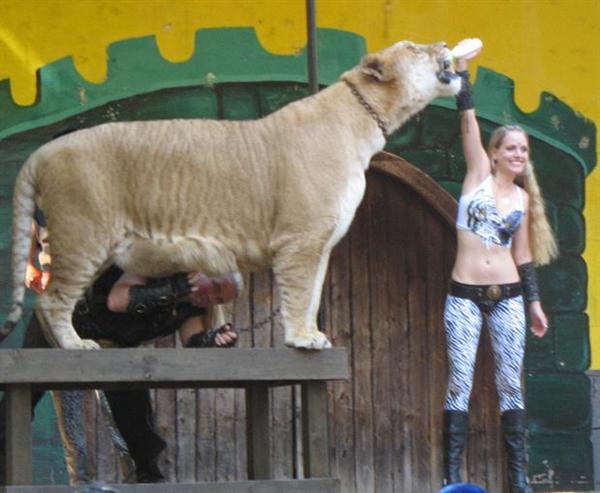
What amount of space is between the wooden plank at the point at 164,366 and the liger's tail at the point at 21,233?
229mm

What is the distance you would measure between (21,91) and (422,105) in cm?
257

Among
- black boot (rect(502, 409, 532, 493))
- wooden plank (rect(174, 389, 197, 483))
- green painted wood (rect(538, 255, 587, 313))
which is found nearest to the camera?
black boot (rect(502, 409, 532, 493))

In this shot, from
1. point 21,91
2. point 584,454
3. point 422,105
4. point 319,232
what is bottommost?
point 584,454

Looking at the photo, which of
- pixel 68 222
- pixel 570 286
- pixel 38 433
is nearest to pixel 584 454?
pixel 570 286

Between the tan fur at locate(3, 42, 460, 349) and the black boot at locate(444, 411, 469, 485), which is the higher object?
the tan fur at locate(3, 42, 460, 349)

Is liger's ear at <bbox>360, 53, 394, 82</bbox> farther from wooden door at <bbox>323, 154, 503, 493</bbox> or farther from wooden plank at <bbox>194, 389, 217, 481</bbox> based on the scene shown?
wooden plank at <bbox>194, 389, 217, 481</bbox>

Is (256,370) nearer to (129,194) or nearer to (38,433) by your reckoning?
(129,194)

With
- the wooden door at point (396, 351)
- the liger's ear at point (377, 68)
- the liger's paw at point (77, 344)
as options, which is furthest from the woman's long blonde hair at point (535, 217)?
Result: the liger's paw at point (77, 344)

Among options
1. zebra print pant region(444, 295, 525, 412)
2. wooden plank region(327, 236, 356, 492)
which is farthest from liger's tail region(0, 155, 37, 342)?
wooden plank region(327, 236, 356, 492)

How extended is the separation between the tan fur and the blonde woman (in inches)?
46.8

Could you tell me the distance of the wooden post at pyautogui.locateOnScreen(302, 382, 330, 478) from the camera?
555 centimetres

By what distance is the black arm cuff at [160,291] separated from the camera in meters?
5.58

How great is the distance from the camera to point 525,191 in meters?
6.77

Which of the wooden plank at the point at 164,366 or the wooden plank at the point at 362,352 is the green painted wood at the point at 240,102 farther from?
the wooden plank at the point at 164,366
